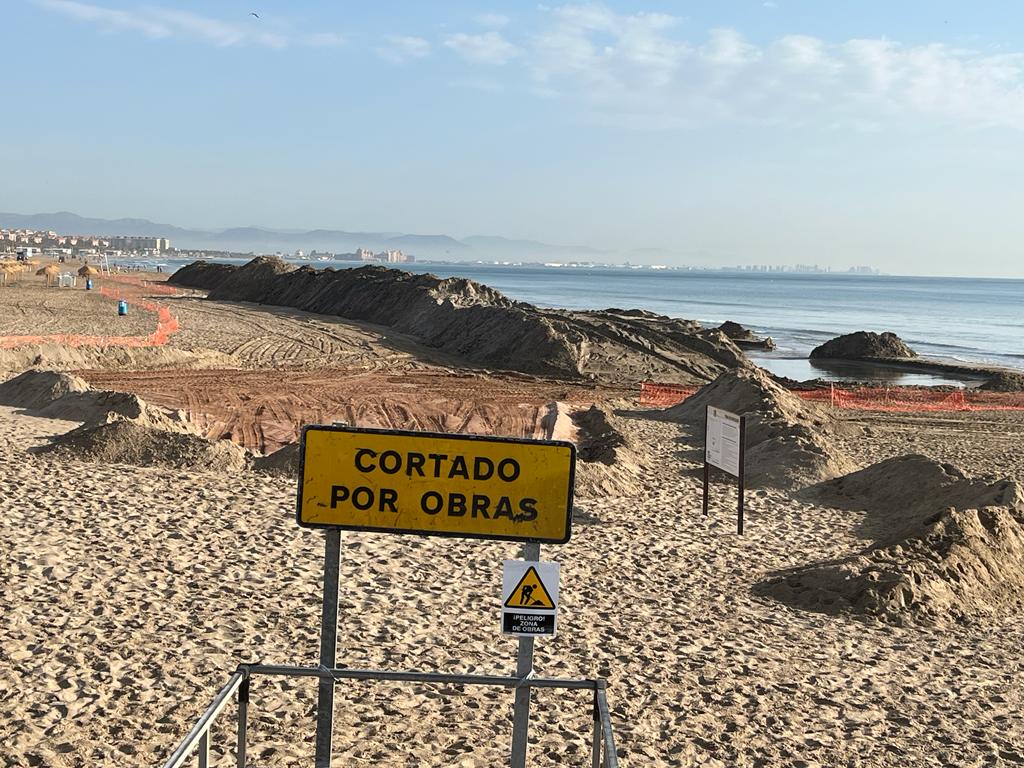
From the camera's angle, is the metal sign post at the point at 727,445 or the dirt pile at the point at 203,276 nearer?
the metal sign post at the point at 727,445

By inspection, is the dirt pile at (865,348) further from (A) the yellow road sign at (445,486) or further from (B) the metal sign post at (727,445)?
(A) the yellow road sign at (445,486)

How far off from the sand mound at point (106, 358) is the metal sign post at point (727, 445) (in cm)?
2015

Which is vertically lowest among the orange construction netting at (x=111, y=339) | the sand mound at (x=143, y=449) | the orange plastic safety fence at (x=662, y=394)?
the orange plastic safety fence at (x=662, y=394)

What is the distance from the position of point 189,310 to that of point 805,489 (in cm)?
4280

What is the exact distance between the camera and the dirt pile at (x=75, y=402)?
1848 cm

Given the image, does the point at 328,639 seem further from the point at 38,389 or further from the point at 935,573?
the point at 38,389

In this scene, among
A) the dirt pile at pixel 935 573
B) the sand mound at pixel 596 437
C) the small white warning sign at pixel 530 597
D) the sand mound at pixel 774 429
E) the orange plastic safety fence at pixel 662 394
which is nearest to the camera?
the small white warning sign at pixel 530 597

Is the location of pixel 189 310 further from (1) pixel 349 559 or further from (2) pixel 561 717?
(2) pixel 561 717

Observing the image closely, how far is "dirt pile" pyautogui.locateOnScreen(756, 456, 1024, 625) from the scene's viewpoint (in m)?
10.5

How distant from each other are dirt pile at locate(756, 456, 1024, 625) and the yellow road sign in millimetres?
7080

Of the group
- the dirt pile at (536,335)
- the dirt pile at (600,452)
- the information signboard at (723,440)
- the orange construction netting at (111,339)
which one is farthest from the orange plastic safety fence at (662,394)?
the orange construction netting at (111,339)

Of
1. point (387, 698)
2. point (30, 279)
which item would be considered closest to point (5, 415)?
point (387, 698)

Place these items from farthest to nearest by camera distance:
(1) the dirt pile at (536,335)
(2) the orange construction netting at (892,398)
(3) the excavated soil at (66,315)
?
(3) the excavated soil at (66,315) → (1) the dirt pile at (536,335) → (2) the orange construction netting at (892,398)

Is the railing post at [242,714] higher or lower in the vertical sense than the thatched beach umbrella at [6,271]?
lower
